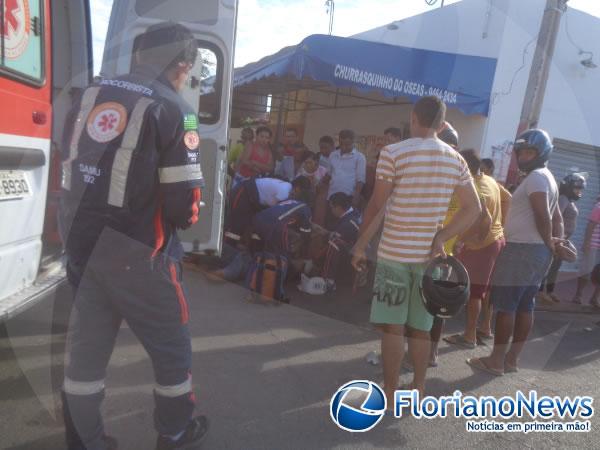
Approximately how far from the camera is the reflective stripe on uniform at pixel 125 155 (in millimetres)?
2031

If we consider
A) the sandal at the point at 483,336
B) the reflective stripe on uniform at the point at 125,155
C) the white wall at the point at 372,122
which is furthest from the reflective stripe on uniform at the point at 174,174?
the white wall at the point at 372,122

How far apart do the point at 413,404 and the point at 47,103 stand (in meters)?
3.00

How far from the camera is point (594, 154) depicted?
377 inches

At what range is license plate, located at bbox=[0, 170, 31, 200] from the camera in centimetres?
266

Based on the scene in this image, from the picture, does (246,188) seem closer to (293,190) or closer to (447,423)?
(293,190)

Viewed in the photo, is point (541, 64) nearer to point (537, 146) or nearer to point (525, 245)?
point (537, 146)

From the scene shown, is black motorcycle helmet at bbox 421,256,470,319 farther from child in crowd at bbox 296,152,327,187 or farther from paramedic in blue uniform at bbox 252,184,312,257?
child in crowd at bbox 296,152,327,187

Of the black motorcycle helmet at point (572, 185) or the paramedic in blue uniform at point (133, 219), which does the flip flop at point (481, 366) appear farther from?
the black motorcycle helmet at point (572, 185)

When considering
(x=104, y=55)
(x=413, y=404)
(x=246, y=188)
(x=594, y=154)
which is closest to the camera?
(x=413, y=404)

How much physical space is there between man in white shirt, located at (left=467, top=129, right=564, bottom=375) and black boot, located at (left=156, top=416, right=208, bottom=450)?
2427 millimetres

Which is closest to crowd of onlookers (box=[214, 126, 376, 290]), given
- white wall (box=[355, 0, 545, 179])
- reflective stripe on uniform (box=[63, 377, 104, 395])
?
white wall (box=[355, 0, 545, 179])

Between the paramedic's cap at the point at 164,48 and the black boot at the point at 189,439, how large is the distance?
5.62 ft

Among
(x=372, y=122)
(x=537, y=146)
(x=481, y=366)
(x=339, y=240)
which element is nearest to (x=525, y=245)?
(x=537, y=146)

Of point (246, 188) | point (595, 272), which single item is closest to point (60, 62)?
point (246, 188)
